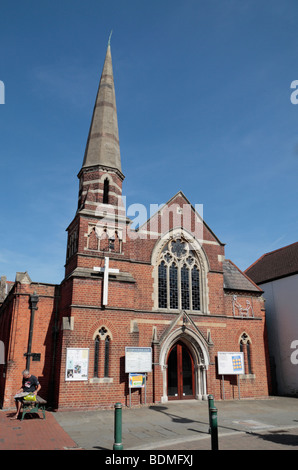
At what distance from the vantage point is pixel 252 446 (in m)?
8.55

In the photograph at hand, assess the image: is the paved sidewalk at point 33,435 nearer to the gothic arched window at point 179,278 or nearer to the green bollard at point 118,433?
the green bollard at point 118,433

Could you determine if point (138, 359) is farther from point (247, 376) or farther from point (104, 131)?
point (104, 131)

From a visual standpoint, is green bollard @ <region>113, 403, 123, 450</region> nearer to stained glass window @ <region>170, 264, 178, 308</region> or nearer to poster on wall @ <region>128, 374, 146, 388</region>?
poster on wall @ <region>128, 374, 146, 388</region>

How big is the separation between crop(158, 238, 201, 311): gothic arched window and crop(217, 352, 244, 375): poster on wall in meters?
2.78

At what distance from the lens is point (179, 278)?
19781mm

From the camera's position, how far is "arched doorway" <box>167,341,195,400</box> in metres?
18.1

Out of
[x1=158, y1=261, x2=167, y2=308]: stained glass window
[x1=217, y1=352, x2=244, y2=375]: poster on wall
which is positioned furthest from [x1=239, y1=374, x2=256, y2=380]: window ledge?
[x1=158, y1=261, x2=167, y2=308]: stained glass window

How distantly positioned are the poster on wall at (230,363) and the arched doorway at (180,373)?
152 centimetres

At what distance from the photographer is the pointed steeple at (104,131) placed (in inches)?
808

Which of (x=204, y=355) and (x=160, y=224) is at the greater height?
(x=160, y=224)
